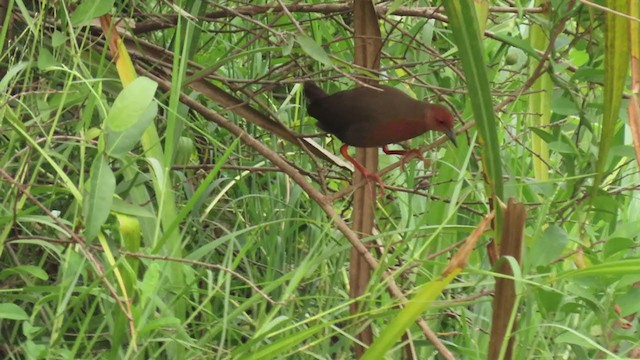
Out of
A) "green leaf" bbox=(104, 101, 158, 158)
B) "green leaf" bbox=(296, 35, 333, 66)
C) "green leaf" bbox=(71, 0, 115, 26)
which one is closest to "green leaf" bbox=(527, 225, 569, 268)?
"green leaf" bbox=(296, 35, 333, 66)

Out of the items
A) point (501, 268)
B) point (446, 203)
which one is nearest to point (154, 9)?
point (446, 203)

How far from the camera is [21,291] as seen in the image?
168 centimetres

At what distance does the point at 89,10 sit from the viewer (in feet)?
5.19

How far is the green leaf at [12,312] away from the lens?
146 centimetres

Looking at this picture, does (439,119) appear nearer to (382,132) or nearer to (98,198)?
(382,132)

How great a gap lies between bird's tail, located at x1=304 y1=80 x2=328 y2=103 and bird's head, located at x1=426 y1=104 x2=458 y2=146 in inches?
9.3

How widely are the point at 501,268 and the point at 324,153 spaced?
630mm

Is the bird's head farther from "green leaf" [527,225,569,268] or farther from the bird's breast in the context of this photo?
"green leaf" [527,225,569,268]

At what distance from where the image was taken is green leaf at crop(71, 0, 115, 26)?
5.18ft

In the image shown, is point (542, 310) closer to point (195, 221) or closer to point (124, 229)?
point (124, 229)

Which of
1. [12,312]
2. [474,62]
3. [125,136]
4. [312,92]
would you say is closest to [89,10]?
[125,136]

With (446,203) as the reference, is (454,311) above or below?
below

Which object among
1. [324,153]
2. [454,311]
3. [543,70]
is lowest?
[454,311]

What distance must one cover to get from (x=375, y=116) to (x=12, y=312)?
81 cm
